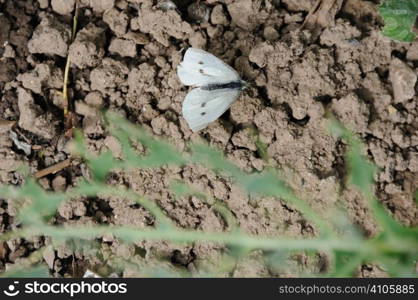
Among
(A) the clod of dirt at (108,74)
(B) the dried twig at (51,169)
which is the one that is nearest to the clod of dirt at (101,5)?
(A) the clod of dirt at (108,74)

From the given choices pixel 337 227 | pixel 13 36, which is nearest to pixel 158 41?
pixel 13 36

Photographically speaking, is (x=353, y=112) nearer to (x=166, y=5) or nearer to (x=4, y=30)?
(x=166, y=5)

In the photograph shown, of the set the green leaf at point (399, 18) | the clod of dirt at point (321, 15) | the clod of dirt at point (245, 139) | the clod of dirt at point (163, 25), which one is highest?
the green leaf at point (399, 18)

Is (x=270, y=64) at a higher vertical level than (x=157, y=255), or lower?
higher

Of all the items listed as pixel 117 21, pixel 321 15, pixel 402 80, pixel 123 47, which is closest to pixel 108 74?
pixel 123 47

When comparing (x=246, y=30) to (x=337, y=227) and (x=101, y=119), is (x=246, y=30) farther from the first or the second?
(x=337, y=227)

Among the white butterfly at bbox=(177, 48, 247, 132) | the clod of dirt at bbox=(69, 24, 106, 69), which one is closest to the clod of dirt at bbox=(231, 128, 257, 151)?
the white butterfly at bbox=(177, 48, 247, 132)

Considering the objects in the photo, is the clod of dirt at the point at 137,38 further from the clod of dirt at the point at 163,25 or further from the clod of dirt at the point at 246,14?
the clod of dirt at the point at 246,14
